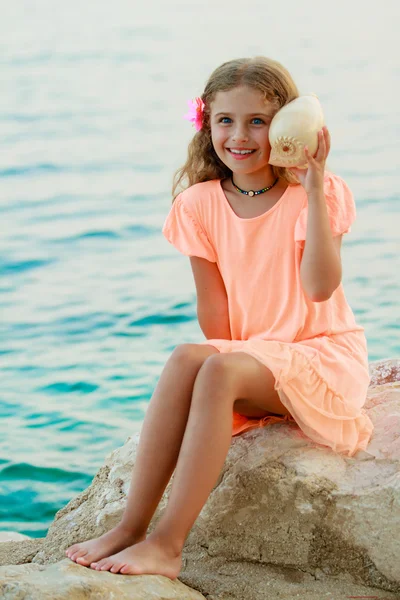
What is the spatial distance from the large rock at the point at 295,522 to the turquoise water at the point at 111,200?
6.84 feet

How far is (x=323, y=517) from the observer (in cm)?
299

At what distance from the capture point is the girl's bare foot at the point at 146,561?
106 inches

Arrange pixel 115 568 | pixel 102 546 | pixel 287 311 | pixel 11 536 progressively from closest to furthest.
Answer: pixel 115 568
pixel 102 546
pixel 287 311
pixel 11 536

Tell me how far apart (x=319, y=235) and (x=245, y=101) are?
528mm

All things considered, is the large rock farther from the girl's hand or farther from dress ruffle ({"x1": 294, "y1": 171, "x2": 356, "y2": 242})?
the girl's hand

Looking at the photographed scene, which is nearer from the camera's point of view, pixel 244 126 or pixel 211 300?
pixel 244 126

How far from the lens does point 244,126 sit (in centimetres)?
324

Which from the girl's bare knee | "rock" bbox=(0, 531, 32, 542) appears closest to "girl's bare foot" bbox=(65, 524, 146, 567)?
the girl's bare knee

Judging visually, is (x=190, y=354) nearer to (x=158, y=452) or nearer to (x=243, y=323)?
(x=158, y=452)

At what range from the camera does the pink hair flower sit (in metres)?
3.44

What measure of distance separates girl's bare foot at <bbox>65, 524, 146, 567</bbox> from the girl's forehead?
1.39 metres

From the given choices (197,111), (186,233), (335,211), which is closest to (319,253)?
(335,211)

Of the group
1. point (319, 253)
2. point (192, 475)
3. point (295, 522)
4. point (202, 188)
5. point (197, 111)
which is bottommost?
point (295, 522)

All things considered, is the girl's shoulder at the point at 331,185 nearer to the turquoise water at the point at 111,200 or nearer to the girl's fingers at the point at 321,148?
the girl's fingers at the point at 321,148
